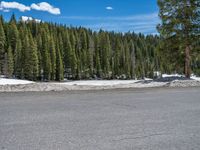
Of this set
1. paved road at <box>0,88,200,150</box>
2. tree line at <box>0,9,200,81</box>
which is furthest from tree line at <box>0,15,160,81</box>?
paved road at <box>0,88,200,150</box>

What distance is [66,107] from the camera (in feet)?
29.4

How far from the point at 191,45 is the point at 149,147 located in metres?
20.5

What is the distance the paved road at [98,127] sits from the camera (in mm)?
4801

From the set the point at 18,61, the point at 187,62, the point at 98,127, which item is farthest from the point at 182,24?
the point at 18,61

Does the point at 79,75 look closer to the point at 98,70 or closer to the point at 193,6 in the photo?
the point at 98,70

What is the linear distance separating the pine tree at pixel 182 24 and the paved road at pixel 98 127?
51.0 ft

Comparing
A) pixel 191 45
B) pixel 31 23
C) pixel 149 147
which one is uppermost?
pixel 31 23

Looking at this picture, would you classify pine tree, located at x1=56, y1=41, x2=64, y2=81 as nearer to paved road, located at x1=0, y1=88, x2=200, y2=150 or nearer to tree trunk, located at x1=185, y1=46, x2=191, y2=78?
tree trunk, located at x1=185, y1=46, x2=191, y2=78

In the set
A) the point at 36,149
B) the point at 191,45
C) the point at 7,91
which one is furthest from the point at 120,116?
the point at 191,45

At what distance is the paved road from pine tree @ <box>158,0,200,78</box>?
51.0 ft

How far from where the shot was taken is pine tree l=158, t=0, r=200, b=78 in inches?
914

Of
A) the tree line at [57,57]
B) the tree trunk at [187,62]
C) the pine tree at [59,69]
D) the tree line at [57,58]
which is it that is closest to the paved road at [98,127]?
the tree trunk at [187,62]

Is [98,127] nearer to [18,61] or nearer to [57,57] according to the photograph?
[18,61]

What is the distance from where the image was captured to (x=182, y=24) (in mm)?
23547
